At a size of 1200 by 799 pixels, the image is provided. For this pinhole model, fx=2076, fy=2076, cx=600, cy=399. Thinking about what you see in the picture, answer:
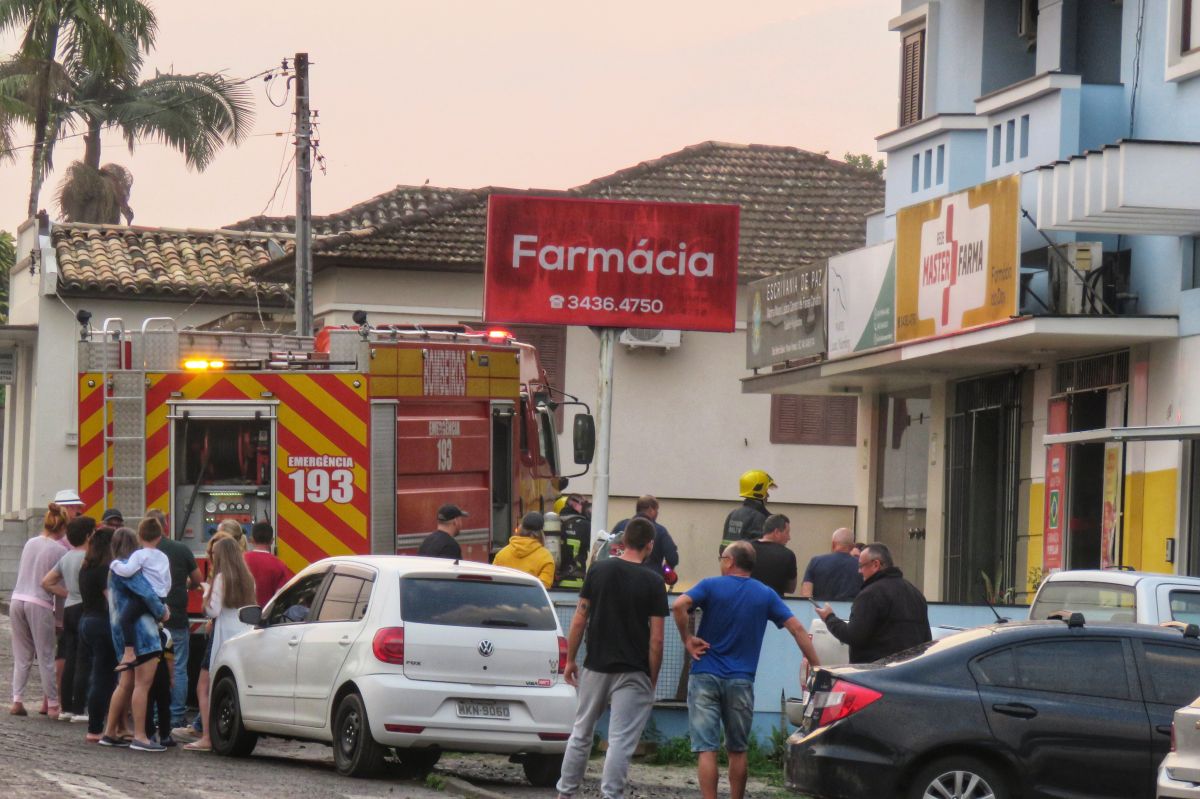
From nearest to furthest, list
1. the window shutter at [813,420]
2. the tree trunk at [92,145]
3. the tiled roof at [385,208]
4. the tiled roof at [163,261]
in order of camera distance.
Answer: the window shutter at [813,420] → the tiled roof at [163,261] → the tiled roof at [385,208] → the tree trunk at [92,145]

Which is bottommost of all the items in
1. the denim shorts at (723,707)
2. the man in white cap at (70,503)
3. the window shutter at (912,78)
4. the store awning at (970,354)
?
the denim shorts at (723,707)

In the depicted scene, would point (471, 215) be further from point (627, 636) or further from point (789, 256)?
point (627, 636)

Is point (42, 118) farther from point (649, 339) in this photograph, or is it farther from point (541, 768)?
point (541, 768)

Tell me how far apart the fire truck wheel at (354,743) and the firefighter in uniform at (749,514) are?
13.7 ft

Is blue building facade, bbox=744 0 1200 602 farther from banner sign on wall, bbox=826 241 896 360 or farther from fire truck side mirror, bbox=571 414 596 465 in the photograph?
fire truck side mirror, bbox=571 414 596 465

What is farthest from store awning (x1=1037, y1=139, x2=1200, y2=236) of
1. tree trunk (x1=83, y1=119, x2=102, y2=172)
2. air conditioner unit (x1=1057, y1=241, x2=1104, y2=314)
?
tree trunk (x1=83, y1=119, x2=102, y2=172)

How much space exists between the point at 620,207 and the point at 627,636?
21.4 ft

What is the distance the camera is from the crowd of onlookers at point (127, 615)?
14.9 metres

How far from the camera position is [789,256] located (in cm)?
3409

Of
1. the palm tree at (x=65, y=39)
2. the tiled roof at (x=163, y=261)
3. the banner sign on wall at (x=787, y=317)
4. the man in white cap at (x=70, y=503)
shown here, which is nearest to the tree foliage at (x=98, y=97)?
the palm tree at (x=65, y=39)

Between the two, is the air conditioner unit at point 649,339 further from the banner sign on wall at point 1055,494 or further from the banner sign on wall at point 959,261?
the banner sign on wall at point 1055,494

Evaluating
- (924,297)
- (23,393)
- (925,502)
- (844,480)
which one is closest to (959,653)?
(924,297)

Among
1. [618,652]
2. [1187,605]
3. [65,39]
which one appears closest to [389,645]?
[618,652]

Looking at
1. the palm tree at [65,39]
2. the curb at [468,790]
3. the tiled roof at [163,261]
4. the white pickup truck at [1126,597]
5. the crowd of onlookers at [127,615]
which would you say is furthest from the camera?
the palm tree at [65,39]
